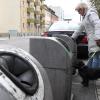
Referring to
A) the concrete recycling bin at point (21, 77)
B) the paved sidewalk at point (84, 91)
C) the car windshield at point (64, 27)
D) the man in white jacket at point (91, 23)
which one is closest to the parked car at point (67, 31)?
the car windshield at point (64, 27)

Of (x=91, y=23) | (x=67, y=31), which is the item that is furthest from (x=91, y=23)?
(x=67, y=31)

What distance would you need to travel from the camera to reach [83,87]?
871 cm

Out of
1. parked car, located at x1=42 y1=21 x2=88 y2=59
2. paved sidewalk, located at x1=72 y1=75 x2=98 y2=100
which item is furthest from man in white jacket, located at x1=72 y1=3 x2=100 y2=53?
parked car, located at x1=42 y1=21 x2=88 y2=59

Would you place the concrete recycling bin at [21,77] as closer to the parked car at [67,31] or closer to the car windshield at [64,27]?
the parked car at [67,31]

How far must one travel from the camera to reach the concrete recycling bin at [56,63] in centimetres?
535

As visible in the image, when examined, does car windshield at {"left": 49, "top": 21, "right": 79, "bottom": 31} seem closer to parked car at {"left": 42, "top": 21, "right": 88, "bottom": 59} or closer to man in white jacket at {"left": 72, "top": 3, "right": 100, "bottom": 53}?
parked car at {"left": 42, "top": 21, "right": 88, "bottom": 59}

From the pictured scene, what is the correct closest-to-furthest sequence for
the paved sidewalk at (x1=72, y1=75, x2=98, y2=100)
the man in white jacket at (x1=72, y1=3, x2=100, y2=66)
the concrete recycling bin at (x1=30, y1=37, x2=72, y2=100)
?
the concrete recycling bin at (x1=30, y1=37, x2=72, y2=100)
the paved sidewalk at (x1=72, y1=75, x2=98, y2=100)
the man in white jacket at (x1=72, y1=3, x2=100, y2=66)

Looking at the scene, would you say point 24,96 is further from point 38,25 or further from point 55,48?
point 38,25

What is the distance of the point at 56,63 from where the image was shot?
5.40 meters

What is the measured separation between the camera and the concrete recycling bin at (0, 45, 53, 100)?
3.10 m

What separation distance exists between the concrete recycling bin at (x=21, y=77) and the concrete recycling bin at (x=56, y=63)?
43.5 inches

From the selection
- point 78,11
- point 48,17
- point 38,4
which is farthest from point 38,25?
point 78,11

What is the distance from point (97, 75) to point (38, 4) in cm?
10992

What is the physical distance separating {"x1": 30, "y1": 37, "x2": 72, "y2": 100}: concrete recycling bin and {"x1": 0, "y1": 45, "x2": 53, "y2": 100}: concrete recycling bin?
1104mm
